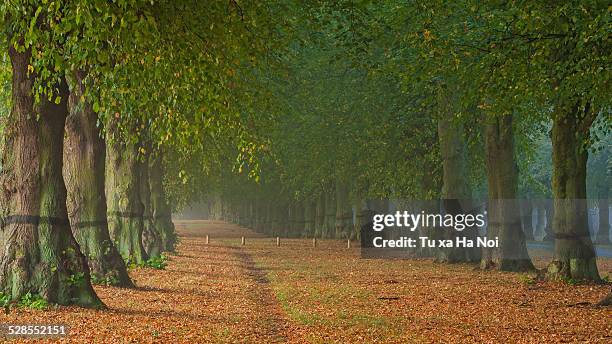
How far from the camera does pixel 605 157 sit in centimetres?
7275

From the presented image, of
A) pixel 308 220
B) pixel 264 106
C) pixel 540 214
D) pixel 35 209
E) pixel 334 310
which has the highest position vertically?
pixel 264 106

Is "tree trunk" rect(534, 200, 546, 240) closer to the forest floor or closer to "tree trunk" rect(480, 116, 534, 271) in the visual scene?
"tree trunk" rect(480, 116, 534, 271)

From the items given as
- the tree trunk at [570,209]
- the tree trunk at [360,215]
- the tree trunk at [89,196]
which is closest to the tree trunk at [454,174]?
the tree trunk at [570,209]

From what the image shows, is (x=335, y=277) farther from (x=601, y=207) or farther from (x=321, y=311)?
(x=601, y=207)

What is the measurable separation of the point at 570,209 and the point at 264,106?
920cm

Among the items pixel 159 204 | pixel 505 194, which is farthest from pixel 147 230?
pixel 505 194

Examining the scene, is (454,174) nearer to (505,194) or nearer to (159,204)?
(505,194)

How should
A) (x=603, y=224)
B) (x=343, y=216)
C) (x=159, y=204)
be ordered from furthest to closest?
(x=603, y=224) < (x=343, y=216) < (x=159, y=204)

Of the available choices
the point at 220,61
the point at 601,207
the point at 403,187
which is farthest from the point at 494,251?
the point at 601,207

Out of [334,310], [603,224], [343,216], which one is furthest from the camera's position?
[603,224]

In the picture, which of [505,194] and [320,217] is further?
[320,217]

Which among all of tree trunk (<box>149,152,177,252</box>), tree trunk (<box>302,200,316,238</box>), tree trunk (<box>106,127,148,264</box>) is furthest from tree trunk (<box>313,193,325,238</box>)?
tree trunk (<box>106,127,148,264</box>)

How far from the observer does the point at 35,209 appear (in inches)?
744

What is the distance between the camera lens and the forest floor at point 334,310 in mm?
15586
